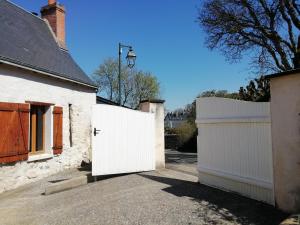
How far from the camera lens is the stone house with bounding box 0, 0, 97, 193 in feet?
31.4

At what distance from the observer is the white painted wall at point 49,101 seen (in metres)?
9.61

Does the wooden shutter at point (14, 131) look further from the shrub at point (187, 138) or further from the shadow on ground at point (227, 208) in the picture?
the shrub at point (187, 138)

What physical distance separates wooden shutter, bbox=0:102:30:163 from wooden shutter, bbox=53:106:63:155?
159 centimetres

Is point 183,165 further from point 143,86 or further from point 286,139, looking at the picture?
point 143,86

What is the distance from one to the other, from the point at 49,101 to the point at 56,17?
6296mm

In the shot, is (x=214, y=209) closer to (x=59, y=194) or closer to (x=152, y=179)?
(x=152, y=179)

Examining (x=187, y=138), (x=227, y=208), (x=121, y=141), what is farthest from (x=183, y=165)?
(x=187, y=138)

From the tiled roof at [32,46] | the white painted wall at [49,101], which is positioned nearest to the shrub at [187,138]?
the white painted wall at [49,101]

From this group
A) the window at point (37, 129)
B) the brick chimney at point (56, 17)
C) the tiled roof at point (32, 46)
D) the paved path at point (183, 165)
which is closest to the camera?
the tiled roof at point (32, 46)

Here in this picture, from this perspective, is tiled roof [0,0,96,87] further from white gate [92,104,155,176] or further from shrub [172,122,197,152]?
shrub [172,122,197,152]

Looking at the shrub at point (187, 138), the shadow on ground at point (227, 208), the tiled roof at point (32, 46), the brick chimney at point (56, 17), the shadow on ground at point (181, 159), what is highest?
the brick chimney at point (56, 17)

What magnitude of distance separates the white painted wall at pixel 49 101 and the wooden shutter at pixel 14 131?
24 cm

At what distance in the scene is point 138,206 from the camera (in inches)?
254

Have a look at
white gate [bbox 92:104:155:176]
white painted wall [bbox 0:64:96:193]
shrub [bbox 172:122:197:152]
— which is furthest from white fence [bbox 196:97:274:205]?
shrub [bbox 172:122:197:152]
